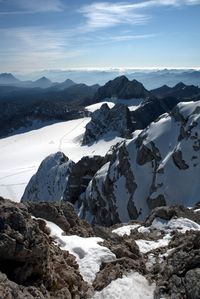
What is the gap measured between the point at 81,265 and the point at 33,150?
369 feet

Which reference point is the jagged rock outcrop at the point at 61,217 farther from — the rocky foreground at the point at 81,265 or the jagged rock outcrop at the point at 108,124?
the jagged rock outcrop at the point at 108,124

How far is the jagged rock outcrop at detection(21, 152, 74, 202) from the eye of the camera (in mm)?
65062

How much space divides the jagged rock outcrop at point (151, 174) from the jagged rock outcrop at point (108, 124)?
207 ft

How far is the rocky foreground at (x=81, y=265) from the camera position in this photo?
13061mm

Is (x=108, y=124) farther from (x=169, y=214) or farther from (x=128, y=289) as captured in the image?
(x=128, y=289)

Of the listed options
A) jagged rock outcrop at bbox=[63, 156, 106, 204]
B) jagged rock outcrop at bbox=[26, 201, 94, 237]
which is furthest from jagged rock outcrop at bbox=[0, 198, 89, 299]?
jagged rock outcrop at bbox=[63, 156, 106, 204]

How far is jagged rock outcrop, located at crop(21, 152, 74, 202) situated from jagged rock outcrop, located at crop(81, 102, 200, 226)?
12.7 meters

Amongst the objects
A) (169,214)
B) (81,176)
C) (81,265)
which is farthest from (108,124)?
(81,265)

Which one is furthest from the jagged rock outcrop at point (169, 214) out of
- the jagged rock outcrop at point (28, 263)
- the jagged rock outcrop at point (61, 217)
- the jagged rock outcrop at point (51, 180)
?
the jagged rock outcrop at point (51, 180)

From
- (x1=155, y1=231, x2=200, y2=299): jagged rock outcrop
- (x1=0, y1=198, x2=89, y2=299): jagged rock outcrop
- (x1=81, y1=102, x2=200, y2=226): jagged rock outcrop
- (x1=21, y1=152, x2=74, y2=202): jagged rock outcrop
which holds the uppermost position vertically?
(x1=0, y1=198, x2=89, y2=299): jagged rock outcrop

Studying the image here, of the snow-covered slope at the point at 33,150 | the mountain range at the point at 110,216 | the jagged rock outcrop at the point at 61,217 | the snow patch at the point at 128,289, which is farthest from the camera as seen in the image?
the snow-covered slope at the point at 33,150

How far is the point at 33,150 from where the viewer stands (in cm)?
12725

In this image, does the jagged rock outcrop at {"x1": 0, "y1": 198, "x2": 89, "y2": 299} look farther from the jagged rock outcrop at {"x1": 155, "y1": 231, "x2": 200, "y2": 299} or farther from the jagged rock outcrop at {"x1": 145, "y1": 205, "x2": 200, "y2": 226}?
the jagged rock outcrop at {"x1": 145, "y1": 205, "x2": 200, "y2": 226}

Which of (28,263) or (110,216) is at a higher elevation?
(28,263)
